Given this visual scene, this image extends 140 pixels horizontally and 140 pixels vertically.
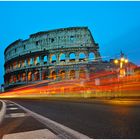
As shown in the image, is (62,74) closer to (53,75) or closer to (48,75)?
(53,75)

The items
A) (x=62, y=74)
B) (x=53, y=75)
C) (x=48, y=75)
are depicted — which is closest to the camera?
(x=62, y=74)

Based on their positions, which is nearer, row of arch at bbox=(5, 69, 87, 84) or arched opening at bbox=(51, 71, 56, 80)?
row of arch at bbox=(5, 69, 87, 84)

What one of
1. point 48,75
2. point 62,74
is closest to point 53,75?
point 48,75

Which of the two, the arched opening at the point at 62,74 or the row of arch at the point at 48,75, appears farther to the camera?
the row of arch at the point at 48,75

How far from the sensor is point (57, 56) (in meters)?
93.9

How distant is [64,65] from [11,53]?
Result: 35493mm

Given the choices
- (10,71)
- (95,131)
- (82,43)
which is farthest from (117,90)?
(10,71)

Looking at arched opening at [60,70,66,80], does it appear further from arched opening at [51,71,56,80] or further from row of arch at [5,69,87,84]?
arched opening at [51,71,56,80]

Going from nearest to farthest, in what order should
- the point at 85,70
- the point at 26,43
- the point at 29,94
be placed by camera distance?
the point at 29,94 → the point at 85,70 → the point at 26,43

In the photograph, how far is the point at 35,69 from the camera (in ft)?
317

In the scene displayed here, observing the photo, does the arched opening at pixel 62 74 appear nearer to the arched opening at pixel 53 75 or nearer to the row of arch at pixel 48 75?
the row of arch at pixel 48 75

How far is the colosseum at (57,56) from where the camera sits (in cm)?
8931

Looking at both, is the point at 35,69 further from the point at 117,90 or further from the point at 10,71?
the point at 117,90

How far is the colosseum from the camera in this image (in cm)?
8931
